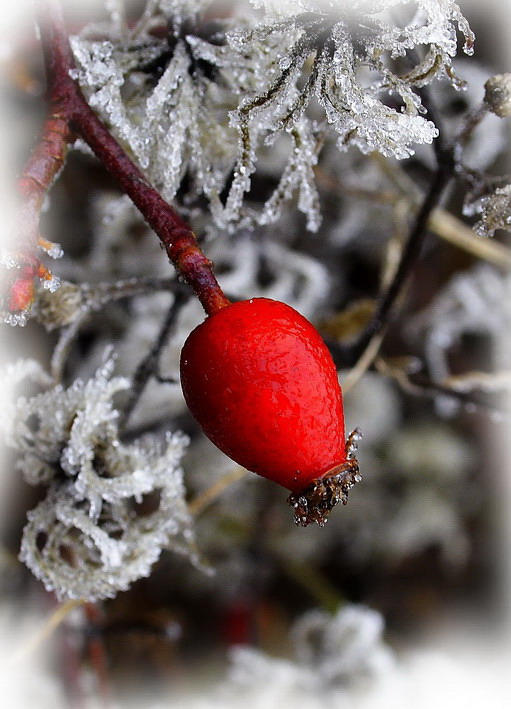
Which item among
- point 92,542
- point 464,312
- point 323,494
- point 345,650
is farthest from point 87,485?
point 464,312

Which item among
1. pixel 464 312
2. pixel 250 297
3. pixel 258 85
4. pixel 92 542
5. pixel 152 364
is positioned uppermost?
pixel 464 312

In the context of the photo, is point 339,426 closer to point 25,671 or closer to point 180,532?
point 180,532

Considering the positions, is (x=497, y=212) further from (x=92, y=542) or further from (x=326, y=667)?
(x=326, y=667)

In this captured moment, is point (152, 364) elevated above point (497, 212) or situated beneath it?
situated beneath

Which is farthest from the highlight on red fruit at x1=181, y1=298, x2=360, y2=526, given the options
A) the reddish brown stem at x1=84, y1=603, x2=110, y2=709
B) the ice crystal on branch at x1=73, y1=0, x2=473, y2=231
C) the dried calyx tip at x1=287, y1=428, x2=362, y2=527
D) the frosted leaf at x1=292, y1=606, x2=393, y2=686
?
the frosted leaf at x1=292, y1=606, x2=393, y2=686

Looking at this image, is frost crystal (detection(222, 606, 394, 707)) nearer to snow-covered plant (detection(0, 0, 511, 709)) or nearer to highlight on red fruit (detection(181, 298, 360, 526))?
snow-covered plant (detection(0, 0, 511, 709))

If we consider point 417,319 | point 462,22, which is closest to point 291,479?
point 462,22
